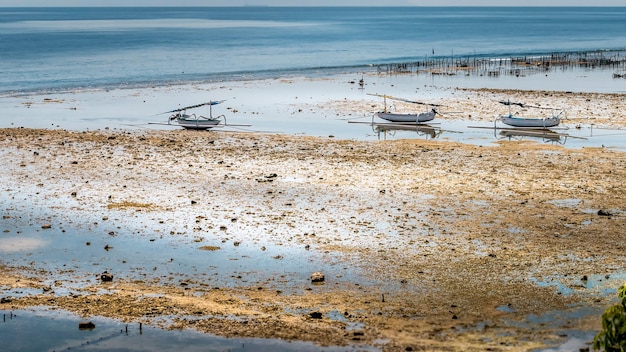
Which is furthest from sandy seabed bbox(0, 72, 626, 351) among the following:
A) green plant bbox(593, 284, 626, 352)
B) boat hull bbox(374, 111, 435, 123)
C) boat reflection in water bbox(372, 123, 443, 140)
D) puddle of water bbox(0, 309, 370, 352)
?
green plant bbox(593, 284, 626, 352)

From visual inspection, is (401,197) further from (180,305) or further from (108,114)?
(108,114)

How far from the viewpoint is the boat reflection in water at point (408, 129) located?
46.5 meters

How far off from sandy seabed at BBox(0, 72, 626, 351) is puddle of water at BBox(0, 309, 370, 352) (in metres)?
0.42

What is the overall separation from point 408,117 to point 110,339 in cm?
3488

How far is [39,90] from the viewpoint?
73.8 m

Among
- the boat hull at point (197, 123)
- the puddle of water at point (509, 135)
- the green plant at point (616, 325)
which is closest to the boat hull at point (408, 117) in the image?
the puddle of water at point (509, 135)

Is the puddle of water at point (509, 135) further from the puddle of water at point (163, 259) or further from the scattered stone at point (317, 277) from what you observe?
the scattered stone at point (317, 277)

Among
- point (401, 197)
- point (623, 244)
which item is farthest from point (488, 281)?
point (401, 197)

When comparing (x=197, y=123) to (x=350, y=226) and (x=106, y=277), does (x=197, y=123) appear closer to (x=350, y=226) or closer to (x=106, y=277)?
(x=350, y=226)

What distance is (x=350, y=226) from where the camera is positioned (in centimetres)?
2639

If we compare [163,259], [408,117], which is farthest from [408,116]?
[163,259]

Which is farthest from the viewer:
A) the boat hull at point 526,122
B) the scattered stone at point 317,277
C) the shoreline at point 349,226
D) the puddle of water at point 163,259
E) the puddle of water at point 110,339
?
the boat hull at point 526,122

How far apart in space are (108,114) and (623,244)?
131ft

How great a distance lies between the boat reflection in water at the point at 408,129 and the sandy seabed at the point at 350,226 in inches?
143
